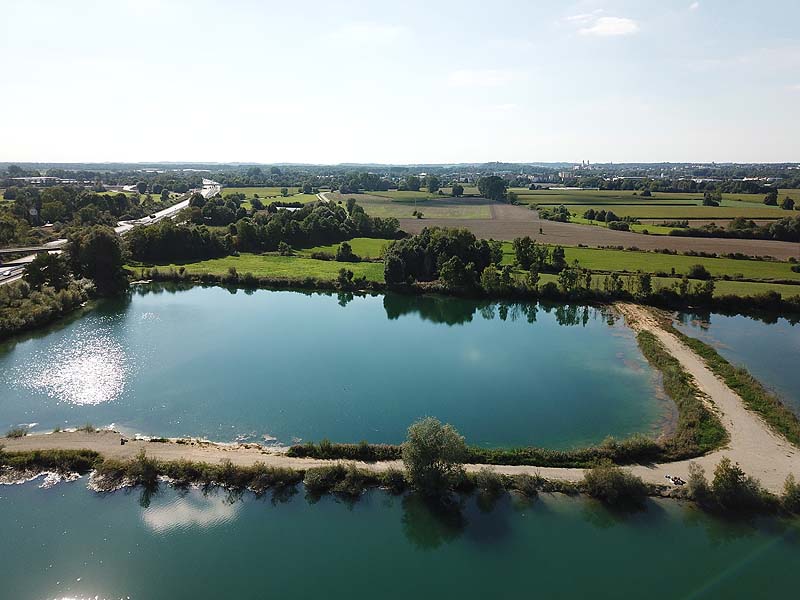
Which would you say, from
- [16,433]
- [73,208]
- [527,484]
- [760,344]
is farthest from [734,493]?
[73,208]

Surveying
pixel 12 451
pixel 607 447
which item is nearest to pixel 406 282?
pixel 607 447

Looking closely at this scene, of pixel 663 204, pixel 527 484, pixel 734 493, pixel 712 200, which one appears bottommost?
pixel 527 484

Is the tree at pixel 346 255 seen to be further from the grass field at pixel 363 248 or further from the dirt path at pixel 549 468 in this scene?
the dirt path at pixel 549 468

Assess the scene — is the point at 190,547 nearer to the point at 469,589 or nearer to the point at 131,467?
the point at 131,467

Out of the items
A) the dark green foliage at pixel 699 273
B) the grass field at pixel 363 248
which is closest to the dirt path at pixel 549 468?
the dark green foliage at pixel 699 273

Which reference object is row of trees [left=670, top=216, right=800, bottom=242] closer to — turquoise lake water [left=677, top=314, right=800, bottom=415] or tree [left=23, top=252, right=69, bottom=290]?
turquoise lake water [left=677, top=314, right=800, bottom=415]

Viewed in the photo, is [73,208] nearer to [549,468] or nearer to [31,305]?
[31,305]
